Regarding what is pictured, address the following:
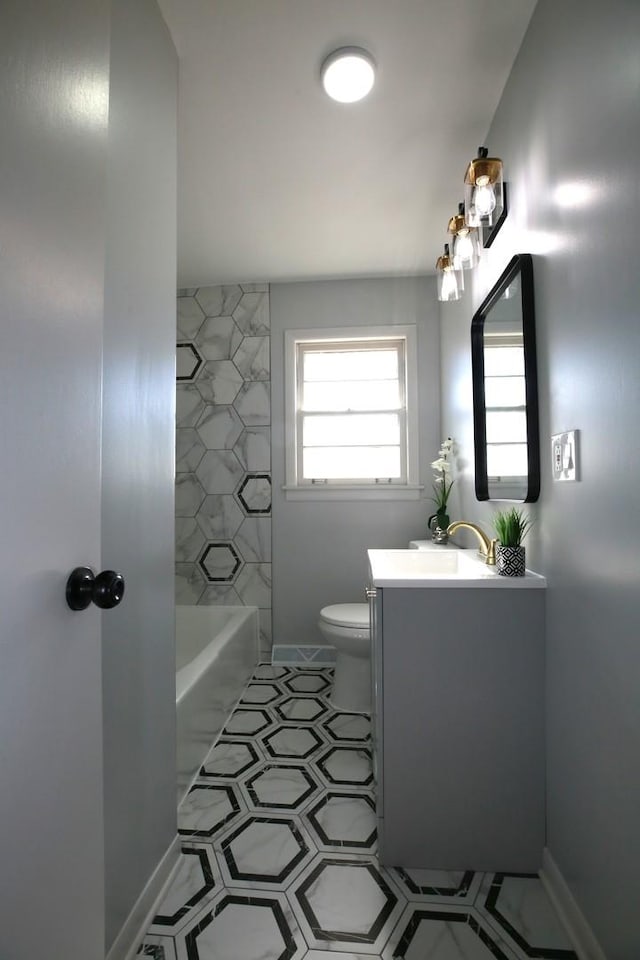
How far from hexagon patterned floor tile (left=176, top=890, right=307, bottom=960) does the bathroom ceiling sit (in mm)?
2312

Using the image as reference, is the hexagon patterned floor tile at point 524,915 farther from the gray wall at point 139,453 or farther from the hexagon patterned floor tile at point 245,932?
the gray wall at point 139,453

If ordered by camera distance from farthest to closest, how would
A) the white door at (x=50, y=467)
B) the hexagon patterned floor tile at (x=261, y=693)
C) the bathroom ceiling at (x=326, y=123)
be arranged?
the hexagon patterned floor tile at (x=261, y=693), the bathroom ceiling at (x=326, y=123), the white door at (x=50, y=467)

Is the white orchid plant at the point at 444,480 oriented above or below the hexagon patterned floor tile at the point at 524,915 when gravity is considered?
above

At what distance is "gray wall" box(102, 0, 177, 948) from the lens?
1.12 m

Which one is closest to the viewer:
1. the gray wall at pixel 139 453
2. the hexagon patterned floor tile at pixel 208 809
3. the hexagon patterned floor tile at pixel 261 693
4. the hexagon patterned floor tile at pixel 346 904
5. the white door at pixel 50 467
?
the white door at pixel 50 467

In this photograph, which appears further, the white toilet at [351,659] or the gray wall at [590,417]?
the white toilet at [351,659]

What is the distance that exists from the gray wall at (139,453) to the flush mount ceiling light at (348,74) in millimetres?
484

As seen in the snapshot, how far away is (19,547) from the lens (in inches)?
23.0

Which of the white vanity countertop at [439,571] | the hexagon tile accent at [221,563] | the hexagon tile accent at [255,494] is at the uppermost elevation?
the hexagon tile accent at [255,494]

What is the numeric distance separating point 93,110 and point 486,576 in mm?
1381

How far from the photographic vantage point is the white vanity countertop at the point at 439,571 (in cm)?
145

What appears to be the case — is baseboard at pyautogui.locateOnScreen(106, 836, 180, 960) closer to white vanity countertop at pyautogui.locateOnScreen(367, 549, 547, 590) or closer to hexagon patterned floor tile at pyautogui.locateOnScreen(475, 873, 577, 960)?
hexagon patterned floor tile at pyautogui.locateOnScreen(475, 873, 577, 960)

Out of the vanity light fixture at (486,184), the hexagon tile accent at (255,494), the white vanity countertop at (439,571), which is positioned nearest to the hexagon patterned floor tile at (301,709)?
the white vanity countertop at (439,571)

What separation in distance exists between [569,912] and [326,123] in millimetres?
2500
